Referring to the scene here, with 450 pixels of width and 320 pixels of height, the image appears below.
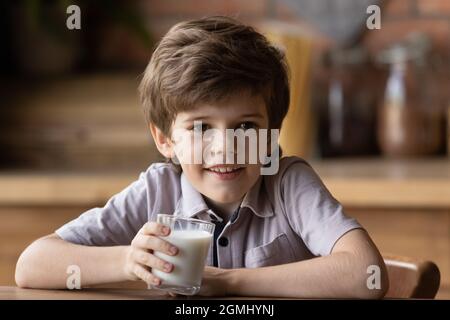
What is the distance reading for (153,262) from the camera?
2.22 ft

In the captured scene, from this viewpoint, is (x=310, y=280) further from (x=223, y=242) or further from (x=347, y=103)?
(x=347, y=103)

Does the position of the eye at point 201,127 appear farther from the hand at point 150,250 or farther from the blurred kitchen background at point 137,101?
the blurred kitchen background at point 137,101

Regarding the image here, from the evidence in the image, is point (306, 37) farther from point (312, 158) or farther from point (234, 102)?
point (234, 102)

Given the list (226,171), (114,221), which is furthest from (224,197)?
(114,221)

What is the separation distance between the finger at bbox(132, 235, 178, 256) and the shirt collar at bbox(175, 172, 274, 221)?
0.35 ft

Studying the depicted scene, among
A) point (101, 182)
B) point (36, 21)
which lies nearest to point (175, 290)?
point (101, 182)

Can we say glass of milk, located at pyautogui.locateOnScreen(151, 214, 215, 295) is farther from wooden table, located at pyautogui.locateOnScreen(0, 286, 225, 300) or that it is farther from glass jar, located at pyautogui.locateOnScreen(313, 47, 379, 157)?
glass jar, located at pyautogui.locateOnScreen(313, 47, 379, 157)

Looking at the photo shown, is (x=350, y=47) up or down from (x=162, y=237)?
up

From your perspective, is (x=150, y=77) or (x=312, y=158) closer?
(x=150, y=77)

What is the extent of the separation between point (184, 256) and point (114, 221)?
152 mm

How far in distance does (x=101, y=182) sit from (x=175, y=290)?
3.04 ft

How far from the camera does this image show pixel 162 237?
2.24 ft

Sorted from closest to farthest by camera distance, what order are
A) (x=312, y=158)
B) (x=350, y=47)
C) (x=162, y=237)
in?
(x=162, y=237), (x=312, y=158), (x=350, y=47)

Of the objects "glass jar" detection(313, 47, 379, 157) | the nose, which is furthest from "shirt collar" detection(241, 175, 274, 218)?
"glass jar" detection(313, 47, 379, 157)
